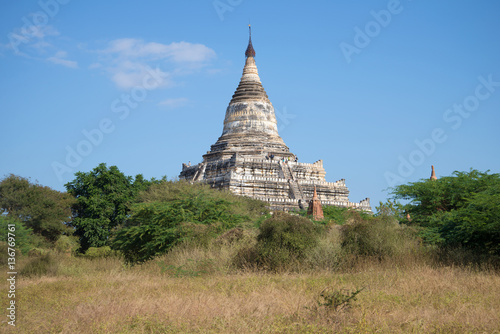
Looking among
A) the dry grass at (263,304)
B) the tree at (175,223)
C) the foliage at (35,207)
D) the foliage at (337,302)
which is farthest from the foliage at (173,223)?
the foliage at (35,207)

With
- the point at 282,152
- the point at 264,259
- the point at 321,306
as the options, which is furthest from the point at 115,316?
the point at 282,152

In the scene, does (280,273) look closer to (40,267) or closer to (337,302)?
(337,302)

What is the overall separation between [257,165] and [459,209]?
25510 millimetres

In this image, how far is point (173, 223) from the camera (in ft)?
69.4

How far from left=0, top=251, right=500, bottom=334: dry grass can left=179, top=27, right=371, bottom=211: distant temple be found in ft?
86.1

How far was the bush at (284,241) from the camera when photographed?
650 inches

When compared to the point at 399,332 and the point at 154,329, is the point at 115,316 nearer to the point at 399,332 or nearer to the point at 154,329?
the point at 154,329

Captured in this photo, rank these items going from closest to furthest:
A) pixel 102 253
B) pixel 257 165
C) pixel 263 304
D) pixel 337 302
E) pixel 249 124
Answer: pixel 337 302 → pixel 263 304 → pixel 102 253 → pixel 257 165 → pixel 249 124

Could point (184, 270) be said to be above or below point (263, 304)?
above

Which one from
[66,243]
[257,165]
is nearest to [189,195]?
[66,243]

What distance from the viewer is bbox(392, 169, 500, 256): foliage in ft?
54.3

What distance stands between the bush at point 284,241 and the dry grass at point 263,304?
5.62 ft

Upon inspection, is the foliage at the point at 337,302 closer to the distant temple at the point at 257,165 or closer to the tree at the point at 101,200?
the tree at the point at 101,200

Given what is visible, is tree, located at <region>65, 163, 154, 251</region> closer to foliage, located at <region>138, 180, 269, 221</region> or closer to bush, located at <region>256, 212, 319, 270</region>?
foliage, located at <region>138, 180, 269, 221</region>
